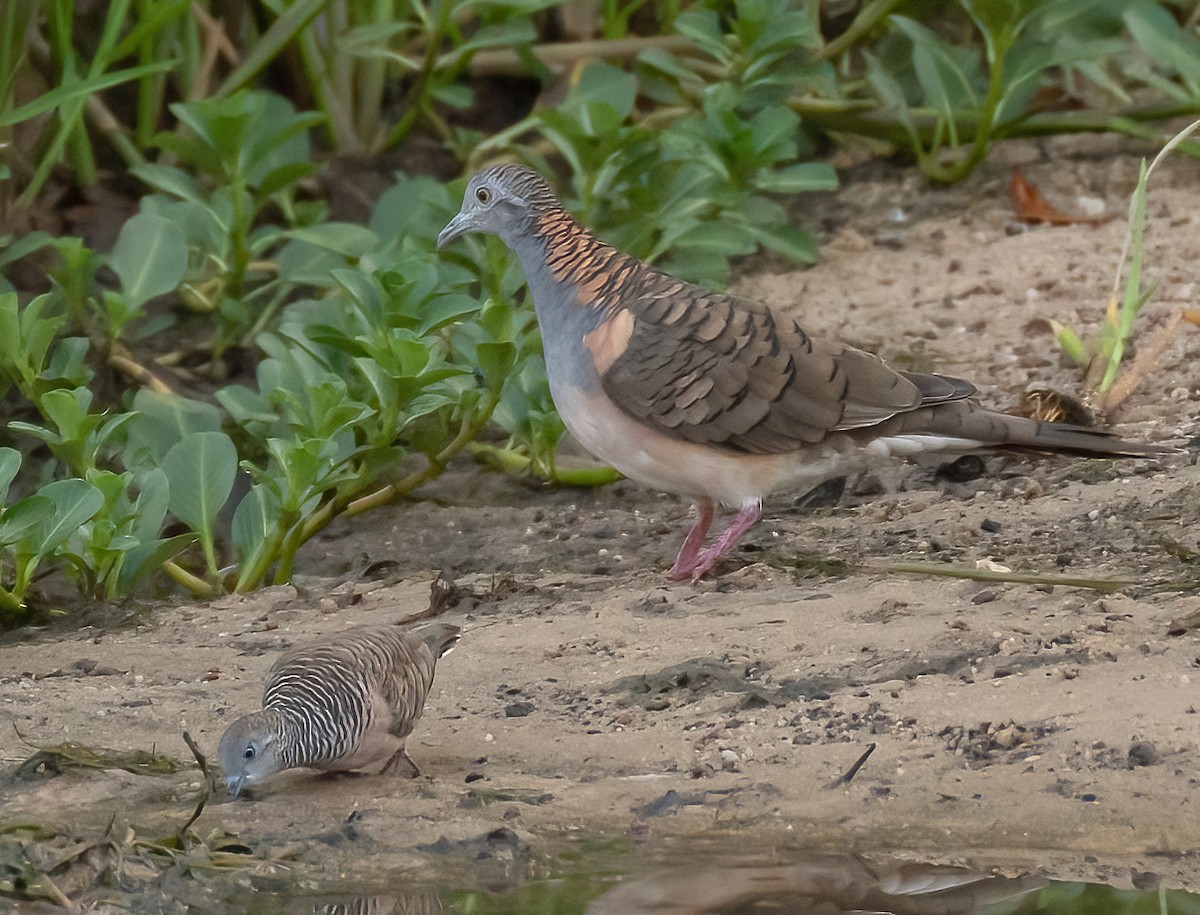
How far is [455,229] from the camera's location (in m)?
5.57

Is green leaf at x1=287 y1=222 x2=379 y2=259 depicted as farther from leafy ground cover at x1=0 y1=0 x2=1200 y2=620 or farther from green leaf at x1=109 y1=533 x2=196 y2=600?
green leaf at x1=109 y1=533 x2=196 y2=600

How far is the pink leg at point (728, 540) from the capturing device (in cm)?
504

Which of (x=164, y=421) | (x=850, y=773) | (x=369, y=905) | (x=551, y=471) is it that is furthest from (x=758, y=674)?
(x=164, y=421)

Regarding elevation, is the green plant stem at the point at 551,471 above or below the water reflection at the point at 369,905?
below

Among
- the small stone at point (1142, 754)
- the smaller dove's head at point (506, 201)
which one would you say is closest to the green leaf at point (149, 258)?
the smaller dove's head at point (506, 201)

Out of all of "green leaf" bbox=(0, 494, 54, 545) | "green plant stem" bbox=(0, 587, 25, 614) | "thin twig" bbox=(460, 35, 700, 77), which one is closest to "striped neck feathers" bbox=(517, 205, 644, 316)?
"green leaf" bbox=(0, 494, 54, 545)

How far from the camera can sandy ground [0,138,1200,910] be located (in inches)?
139

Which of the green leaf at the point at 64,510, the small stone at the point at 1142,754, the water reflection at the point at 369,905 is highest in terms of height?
the green leaf at the point at 64,510

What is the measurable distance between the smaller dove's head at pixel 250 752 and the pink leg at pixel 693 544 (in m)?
1.82

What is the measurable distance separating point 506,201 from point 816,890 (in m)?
2.82

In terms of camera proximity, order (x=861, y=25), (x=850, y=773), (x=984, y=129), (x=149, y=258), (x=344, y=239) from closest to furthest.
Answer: (x=850, y=773), (x=149, y=258), (x=344, y=239), (x=984, y=129), (x=861, y=25)

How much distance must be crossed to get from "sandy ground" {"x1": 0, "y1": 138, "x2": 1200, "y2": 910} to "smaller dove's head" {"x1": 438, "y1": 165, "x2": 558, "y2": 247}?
0.98 metres

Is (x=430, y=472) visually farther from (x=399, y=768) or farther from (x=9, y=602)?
(x=399, y=768)

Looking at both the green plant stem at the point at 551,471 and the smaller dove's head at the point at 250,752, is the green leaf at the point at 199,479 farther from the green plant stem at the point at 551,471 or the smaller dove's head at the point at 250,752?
the smaller dove's head at the point at 250,752
